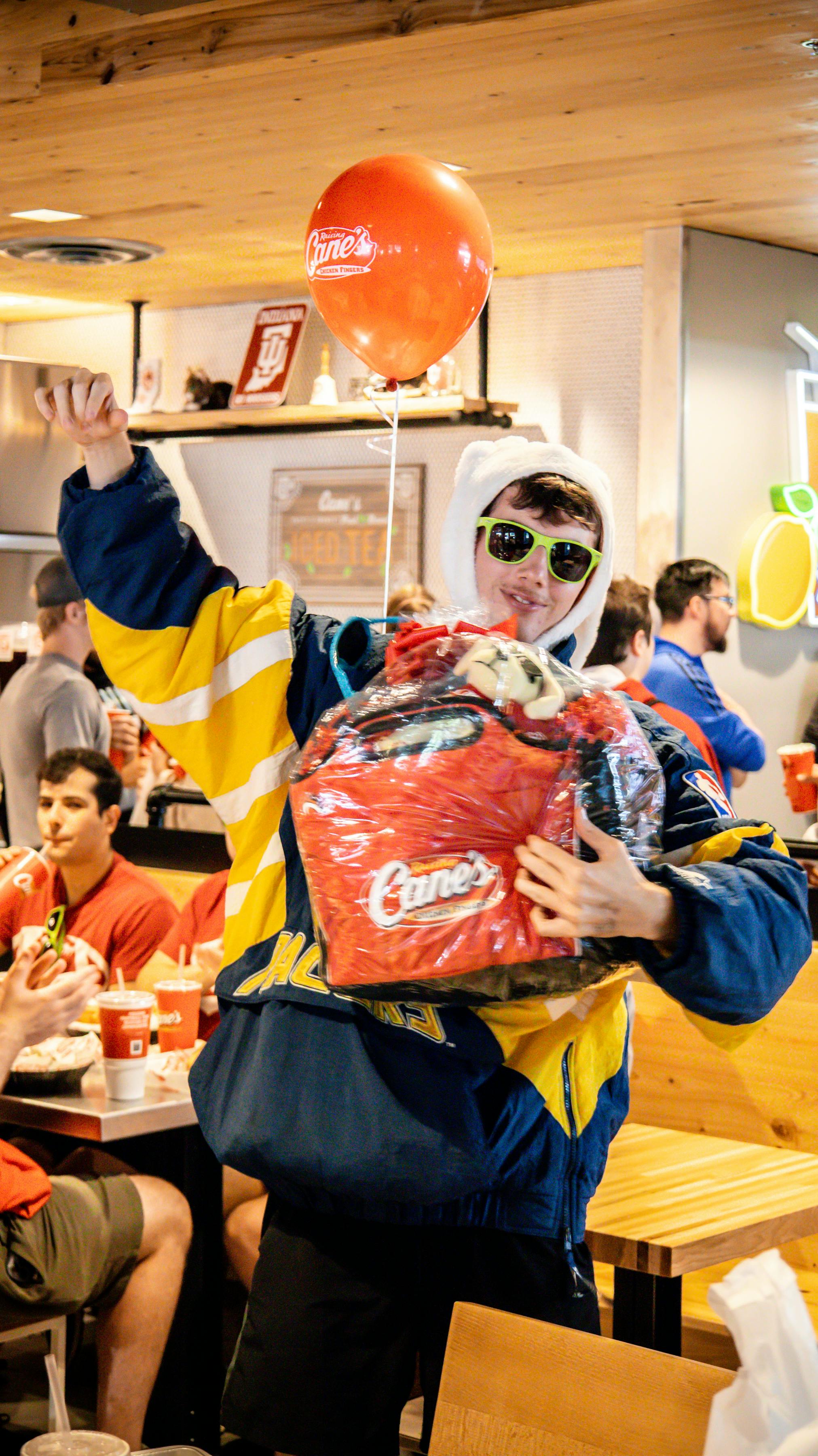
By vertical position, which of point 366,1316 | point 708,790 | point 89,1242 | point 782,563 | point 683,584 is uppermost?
point 782,563

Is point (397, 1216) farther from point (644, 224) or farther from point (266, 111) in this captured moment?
point (644, 224)

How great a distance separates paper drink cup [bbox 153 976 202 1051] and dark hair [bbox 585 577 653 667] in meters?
1.67

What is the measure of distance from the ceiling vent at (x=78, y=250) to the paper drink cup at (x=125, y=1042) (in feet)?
12.7

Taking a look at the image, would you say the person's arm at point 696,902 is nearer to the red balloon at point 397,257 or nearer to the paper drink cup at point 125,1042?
the red balloon at point 397,257

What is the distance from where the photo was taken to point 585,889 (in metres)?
1.36

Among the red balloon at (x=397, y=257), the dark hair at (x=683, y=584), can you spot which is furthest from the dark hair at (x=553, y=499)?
the dark hair at (x=683, y=584)

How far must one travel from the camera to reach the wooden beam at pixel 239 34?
11.3 ft

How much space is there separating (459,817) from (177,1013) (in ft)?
6.02

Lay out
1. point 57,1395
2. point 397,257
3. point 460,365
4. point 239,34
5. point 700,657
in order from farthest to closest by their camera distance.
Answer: point 460,365, point 700,657, point 239,34, point 57,1395, point 397,257

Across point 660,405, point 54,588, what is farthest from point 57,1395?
point 660,405

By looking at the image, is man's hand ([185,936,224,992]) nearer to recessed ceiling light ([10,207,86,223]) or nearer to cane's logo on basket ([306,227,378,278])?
cane's logo on basket ([306,227,378,278])

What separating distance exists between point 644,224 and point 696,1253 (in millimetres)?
4054

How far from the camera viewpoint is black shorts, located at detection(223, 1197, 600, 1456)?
1549mm

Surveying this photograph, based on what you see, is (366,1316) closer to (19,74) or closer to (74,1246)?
(74,1246)
